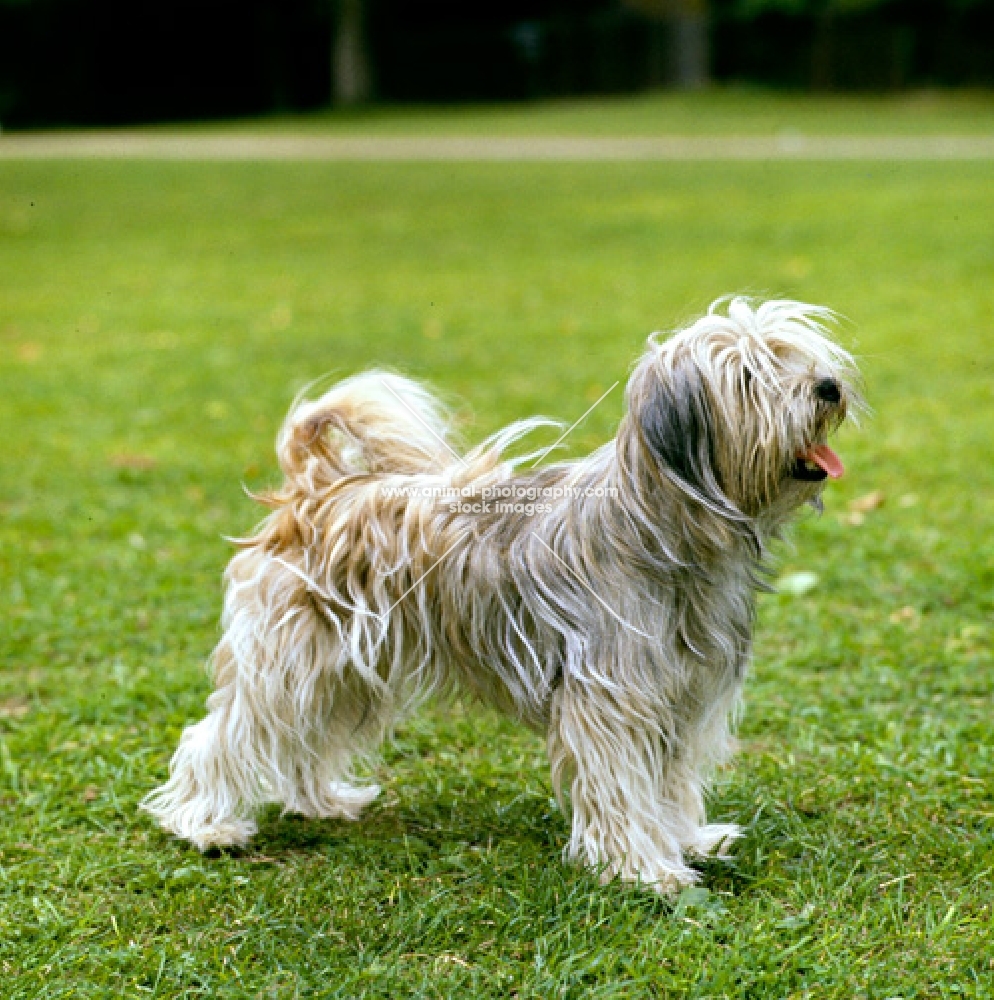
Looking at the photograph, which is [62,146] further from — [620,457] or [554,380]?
[620,457]

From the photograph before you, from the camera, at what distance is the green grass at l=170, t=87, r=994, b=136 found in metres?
33.2

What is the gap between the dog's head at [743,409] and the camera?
3.30m

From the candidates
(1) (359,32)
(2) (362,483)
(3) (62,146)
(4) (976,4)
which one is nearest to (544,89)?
(1) (359,32)

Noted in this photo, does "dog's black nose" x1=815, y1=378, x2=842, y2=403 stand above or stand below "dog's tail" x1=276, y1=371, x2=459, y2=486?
above

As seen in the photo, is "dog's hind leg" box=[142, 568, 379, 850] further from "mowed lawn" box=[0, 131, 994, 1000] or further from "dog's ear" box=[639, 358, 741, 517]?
"dog's ear" box=[639, 358, 741, 517]

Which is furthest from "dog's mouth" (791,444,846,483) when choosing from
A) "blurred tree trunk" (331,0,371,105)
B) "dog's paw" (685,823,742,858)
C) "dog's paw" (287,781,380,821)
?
"blurred tree trunk" (331,0,371,105)

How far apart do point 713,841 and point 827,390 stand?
1.35m

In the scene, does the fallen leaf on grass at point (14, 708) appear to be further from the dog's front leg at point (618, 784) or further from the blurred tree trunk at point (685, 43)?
the blurred tree trunk at point (685, 43)

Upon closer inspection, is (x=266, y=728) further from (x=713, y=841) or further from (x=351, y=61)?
(x=351, y=61)

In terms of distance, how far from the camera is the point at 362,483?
399cm

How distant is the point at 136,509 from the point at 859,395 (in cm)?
461

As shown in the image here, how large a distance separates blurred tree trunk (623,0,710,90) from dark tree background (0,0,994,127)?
0.20ft

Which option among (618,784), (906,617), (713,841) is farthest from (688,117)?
(618,784)

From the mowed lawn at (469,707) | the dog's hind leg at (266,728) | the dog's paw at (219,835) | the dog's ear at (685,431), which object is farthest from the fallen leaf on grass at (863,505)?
the dog's paw at (219,835)
